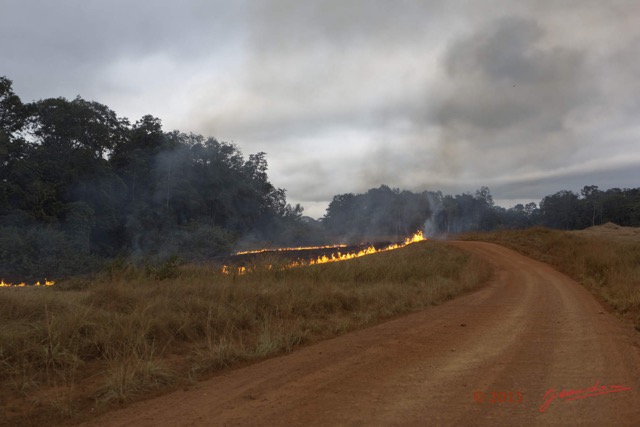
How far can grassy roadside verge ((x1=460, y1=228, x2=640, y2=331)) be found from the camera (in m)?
11.6

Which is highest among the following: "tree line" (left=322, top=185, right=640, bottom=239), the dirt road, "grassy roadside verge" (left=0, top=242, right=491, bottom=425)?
"tree line" (left=322, top=185, right=640, bottom=239)

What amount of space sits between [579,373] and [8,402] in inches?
264

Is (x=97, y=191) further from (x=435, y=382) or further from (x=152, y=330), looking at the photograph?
(x=435, y=382)

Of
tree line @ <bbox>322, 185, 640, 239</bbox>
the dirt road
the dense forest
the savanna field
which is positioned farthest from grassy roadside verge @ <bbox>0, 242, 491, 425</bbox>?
tree line @ <bbox>322, 185, 640, 239</bbox>

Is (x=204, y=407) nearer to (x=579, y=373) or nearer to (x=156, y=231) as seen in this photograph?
(x=579, y=373)

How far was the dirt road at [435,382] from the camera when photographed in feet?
13.9

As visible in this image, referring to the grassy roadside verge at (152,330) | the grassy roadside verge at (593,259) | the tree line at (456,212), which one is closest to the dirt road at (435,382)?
the grassy roadside verge at (152,330)

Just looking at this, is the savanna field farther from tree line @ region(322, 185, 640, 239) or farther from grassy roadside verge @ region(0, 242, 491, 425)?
tree line @ region(322, 185, 640, 239)

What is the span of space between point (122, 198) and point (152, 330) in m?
31.8

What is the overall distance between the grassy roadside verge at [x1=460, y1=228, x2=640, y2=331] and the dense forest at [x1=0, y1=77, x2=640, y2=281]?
17.6 m

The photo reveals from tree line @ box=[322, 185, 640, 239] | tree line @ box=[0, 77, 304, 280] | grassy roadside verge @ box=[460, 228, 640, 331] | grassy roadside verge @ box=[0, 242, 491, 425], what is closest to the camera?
grassy roadside verge @ box=[0, 242, 491, 425]

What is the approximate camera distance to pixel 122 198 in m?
36.1

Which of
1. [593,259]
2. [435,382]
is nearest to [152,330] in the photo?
[435,382]

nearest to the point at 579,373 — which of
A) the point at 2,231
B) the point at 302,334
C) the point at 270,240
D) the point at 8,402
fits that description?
the point at 302,334
